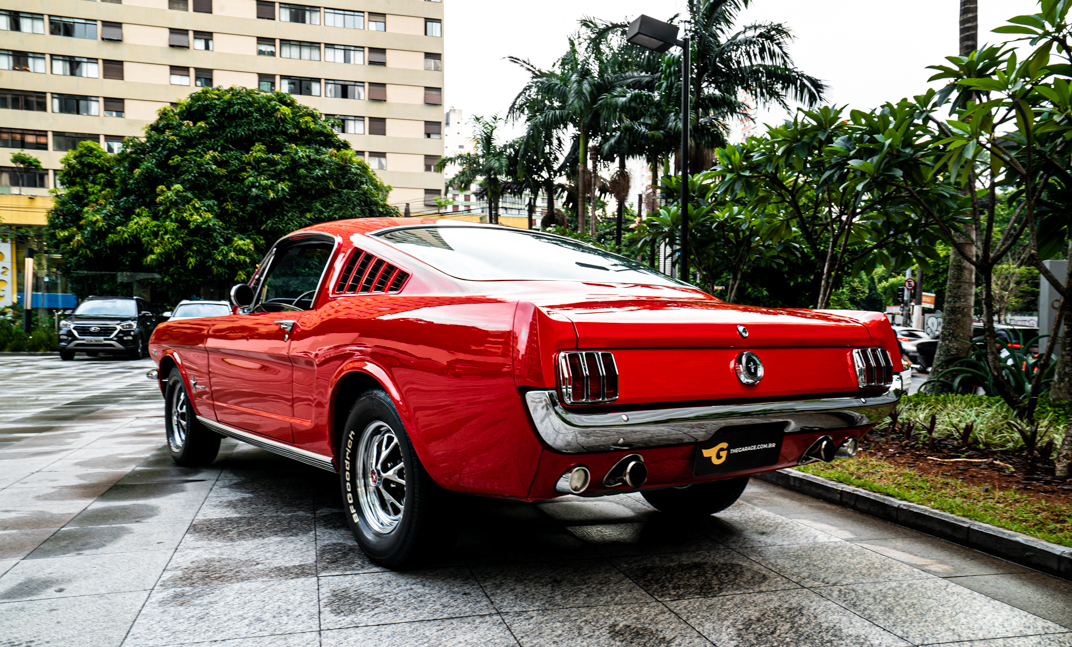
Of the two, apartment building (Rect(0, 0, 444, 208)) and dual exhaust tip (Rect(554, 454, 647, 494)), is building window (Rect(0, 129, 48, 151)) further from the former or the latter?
dual exhaust tip (Rect(554, 454, 647, 494))

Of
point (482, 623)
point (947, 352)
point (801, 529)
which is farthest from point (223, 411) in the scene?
point (947, 352)

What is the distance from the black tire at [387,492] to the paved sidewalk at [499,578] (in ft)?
0.51

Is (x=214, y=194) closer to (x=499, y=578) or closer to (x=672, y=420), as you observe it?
(x=499, y=578)

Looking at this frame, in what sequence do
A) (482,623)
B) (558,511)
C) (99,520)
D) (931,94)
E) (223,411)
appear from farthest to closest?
(931,94) → (223,411) → (558,511) → (99,520) → (482,623)

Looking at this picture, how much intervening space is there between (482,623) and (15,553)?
2.49 metres

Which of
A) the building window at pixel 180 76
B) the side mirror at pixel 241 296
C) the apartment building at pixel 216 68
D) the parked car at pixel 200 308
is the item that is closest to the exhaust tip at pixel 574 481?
the side mirror at pixel 241 296

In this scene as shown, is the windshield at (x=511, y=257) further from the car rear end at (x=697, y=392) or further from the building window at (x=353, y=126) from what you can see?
the building window at (x=353, y=126)

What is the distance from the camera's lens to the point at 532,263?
12.6ft

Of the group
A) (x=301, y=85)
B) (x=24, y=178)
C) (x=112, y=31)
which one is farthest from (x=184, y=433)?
(x=112, y=31)

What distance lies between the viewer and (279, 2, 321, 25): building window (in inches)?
1992

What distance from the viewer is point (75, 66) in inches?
1881

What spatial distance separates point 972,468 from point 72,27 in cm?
5655

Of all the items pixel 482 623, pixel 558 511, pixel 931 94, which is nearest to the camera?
pixel 482 623

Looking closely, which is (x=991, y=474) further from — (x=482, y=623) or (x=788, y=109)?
(x=788, y=109)
